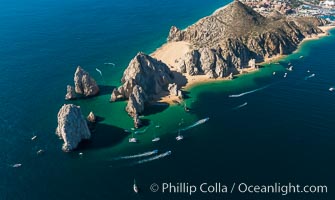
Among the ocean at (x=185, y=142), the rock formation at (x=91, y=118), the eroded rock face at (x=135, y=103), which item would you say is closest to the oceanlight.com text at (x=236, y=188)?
the ocean at (x=185, y=142)

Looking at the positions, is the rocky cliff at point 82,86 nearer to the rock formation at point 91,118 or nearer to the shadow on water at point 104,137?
the rock formation at point 91,118

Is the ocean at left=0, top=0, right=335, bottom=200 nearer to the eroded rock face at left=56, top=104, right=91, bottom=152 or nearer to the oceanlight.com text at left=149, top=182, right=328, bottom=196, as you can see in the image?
the oceanlight.com text at left=149, top=182, right=328, bottom=196

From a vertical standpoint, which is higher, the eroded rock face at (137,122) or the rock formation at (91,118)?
the rock formation at (91,118)

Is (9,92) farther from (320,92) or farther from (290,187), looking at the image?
(320,92)

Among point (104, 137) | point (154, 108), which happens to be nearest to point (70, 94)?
point (104, 137)

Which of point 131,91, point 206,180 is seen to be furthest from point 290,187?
point 131,91

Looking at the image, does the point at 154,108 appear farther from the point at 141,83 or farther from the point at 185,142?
the point at 185,142
